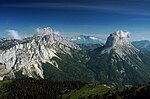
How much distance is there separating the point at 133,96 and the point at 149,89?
46.9 ft

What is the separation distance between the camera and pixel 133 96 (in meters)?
191

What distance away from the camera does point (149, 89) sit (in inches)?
7121

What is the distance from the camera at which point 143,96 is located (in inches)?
6944

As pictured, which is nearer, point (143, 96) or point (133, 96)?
point (143, 96)

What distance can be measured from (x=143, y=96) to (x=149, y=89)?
7.71 meters

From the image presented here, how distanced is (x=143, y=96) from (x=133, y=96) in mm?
14947
